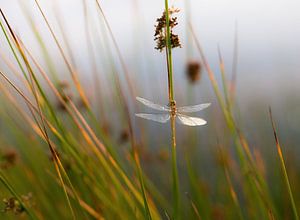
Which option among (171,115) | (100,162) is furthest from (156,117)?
(100,162)

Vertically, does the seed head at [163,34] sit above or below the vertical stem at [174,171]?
above

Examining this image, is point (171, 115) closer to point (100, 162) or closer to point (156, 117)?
point (156, 117)

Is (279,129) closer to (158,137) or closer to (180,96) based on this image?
(158,137)

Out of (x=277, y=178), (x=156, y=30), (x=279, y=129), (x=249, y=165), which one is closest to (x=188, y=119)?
(x=156, y=30)

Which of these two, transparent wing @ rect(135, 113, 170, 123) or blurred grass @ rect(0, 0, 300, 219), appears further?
blurred grass @ rect(0, 0, 300, 219)

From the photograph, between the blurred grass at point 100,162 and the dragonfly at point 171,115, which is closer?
the dragonfly at point 171,115

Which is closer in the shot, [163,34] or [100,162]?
[163,34]

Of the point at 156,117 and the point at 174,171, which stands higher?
the point at 156,117

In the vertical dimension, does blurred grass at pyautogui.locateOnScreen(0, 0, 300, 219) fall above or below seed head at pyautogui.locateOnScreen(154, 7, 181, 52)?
below

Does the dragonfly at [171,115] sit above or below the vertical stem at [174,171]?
above

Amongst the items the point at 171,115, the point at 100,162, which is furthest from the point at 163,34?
the point at 100,162

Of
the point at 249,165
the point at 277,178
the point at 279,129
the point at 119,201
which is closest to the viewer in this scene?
the point at 249,165
